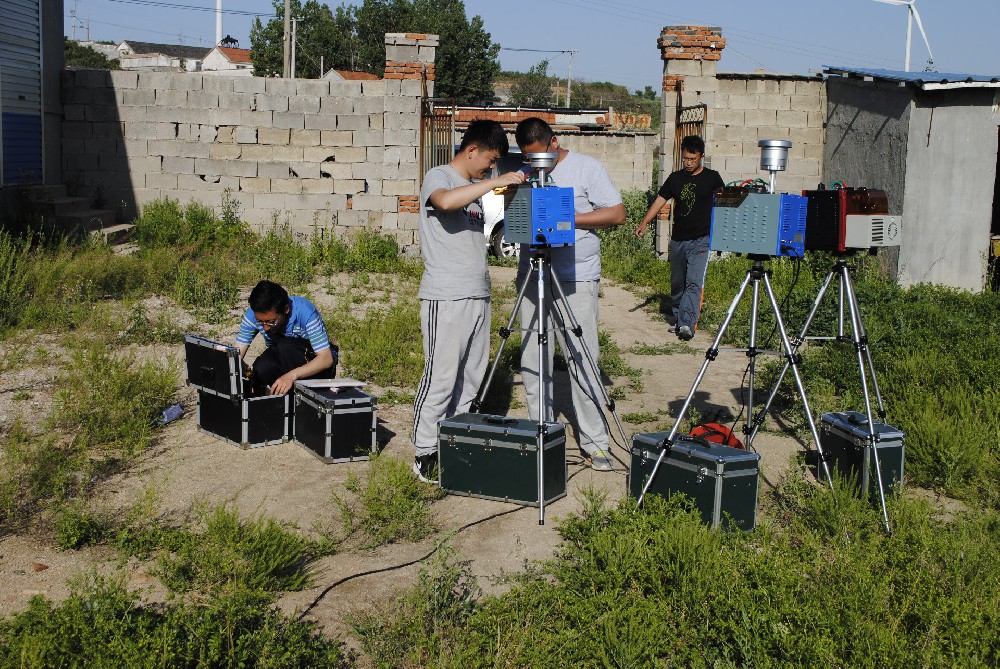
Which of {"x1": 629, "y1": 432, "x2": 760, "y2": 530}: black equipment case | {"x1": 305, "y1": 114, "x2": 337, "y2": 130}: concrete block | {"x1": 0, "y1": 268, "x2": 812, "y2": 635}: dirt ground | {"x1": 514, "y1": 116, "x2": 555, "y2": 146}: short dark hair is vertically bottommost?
{"x1": 0, "y1": 268, "x2": 812, "y2": 635}: dirt ground

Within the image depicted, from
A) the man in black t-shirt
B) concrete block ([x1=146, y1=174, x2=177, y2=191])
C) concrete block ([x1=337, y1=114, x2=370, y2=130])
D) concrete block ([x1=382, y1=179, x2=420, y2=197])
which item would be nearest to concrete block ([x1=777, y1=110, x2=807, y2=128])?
the man in black t-shirt

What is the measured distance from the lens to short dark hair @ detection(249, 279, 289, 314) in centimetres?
622

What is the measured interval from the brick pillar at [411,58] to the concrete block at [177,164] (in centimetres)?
322

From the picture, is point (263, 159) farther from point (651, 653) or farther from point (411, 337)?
point (651, 653)

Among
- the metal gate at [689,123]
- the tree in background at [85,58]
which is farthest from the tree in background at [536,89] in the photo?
the metal gate at [689,123]

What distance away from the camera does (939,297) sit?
11.0m

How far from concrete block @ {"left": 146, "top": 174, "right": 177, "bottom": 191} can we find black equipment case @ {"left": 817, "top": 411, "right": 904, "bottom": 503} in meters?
11.2

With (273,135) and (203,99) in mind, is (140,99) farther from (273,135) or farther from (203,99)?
(273,135)

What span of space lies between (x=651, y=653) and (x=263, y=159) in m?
11.8

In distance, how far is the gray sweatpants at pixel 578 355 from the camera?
5.94m

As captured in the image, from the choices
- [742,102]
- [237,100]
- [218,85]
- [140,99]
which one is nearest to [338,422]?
[237,100]

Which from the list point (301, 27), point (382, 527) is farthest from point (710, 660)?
point (301, 27)

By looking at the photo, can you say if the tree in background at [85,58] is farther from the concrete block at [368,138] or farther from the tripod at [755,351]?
the tripod at [755,351]

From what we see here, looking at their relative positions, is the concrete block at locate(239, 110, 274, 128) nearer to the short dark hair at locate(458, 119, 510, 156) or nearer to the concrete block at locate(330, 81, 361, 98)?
the concrete block at locate(330, 81, 361, 98)
